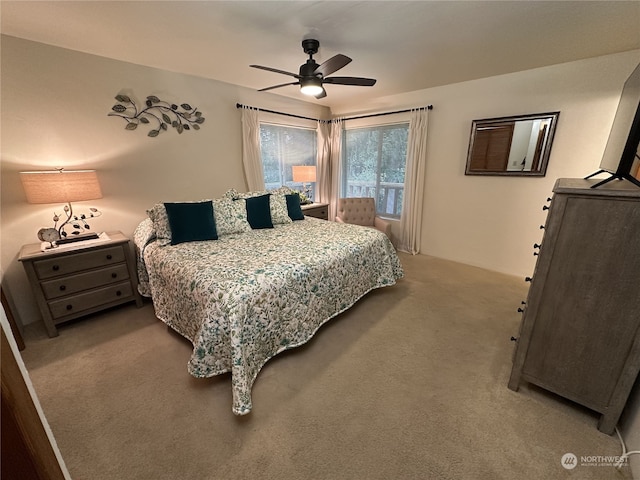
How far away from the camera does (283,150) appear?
429 cm

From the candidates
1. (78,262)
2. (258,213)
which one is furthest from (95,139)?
(258,213)

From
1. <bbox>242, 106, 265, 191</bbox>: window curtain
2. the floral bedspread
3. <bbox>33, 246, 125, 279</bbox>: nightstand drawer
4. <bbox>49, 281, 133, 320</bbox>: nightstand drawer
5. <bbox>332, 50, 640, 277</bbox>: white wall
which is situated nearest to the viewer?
the floral bedspread

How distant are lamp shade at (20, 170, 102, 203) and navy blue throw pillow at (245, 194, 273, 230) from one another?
52.3 inches

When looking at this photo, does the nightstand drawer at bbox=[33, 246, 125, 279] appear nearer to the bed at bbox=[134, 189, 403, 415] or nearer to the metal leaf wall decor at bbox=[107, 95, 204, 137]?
the bed at bbox=[134, 189, 403, 415]

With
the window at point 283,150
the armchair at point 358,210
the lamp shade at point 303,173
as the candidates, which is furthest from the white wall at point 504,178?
the lamp shade at point 303,173

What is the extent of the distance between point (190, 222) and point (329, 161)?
3.07m

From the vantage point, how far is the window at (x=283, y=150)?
404 centimetres

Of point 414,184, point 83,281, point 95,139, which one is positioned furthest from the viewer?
point 414,184

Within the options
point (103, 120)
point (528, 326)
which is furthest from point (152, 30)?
point (528, 326)

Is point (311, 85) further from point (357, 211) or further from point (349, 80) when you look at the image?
point (357, 211)

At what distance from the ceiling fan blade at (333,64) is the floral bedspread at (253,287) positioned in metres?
1.42

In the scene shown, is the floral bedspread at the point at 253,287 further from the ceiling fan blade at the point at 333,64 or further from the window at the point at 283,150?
the window at the point at 283,150

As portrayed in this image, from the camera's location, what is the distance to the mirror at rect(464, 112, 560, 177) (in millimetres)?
2873

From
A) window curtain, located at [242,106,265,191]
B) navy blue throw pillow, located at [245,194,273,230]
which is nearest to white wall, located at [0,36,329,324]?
window curtain, located at [242,106,265,191]
